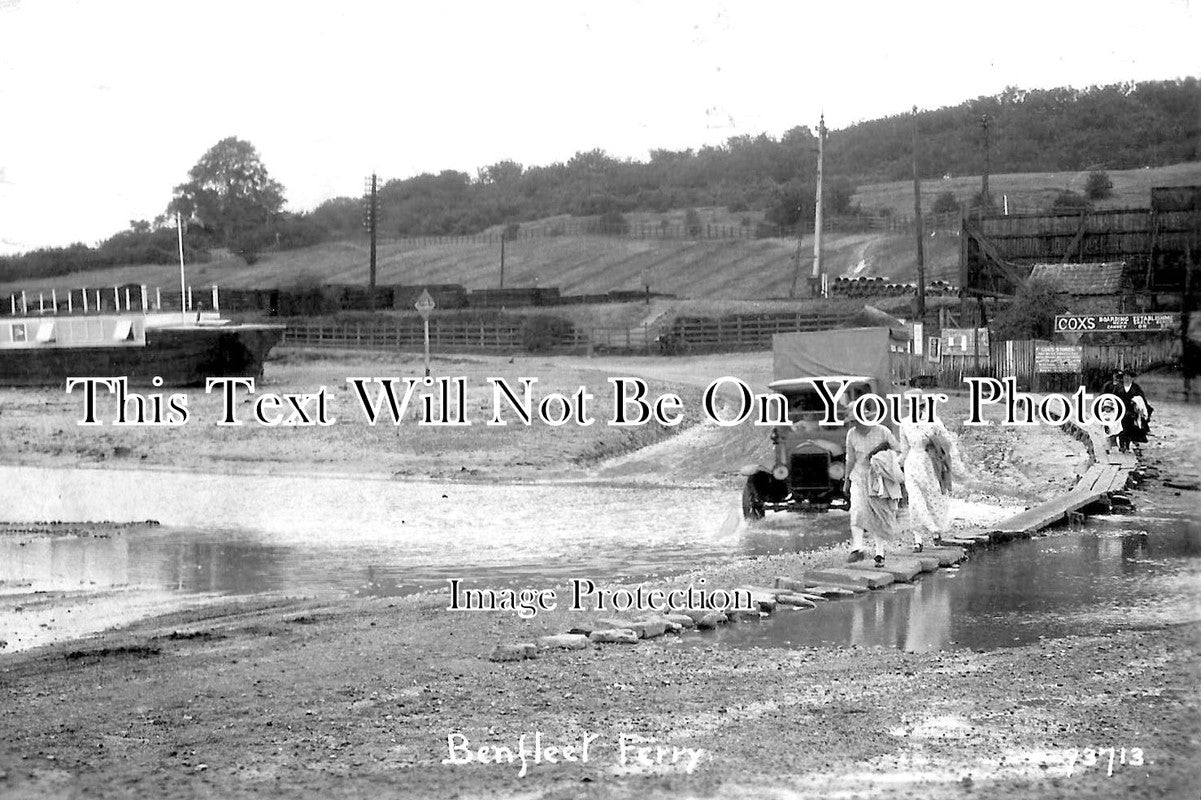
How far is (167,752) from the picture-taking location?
259 inches

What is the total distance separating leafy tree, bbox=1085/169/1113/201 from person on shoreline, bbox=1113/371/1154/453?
2.33 m

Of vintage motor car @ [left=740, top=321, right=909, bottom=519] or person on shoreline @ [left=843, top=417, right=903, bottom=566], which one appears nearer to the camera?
person on shoreline @ [left=843, top=417, right=903, bottom=566]

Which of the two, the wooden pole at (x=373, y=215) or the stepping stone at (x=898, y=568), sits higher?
the wooden pole at (x=373, y=215)

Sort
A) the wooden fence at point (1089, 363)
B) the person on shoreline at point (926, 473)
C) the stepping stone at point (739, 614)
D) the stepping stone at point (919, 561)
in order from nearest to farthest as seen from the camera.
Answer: the stepping stone at point (739, 614) < the stepping stone at point (919, 561) < the person on shoreline at point (926, 473) < the wooden fence at point (1089, 363)

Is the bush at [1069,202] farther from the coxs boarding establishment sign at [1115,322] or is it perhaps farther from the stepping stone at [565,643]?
the stepping stone at [565,643]

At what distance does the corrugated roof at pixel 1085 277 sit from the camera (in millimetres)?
13273

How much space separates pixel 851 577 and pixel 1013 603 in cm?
118

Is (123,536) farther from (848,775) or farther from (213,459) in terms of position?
(848,775)

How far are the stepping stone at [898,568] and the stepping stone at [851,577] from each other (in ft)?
0.42

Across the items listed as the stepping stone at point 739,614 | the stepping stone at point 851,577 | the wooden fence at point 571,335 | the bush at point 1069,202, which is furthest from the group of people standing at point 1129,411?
the stepping stone at point 739,614

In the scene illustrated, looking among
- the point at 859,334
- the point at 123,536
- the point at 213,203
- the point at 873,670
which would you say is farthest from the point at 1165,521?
the point at 123,536

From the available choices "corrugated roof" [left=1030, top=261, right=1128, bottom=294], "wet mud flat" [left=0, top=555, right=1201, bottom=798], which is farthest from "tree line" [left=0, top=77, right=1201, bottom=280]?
"wet mud flat" [left=0, top=555, right=1201, bottom=798]

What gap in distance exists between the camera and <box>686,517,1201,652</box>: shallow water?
8531 mm

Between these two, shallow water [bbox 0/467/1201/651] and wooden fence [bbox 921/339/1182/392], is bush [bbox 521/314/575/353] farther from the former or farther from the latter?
wooden fence [bbox 921/339/1182/392]
